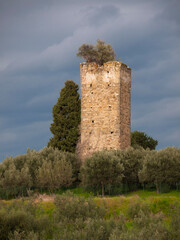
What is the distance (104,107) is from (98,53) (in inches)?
240

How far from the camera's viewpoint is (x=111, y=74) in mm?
38781

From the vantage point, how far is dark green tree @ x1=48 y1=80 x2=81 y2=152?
40.4 meters

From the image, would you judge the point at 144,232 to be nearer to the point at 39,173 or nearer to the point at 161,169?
the point at 161,169

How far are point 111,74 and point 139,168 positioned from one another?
9196 mm

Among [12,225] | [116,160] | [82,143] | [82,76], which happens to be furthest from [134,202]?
[82,76]

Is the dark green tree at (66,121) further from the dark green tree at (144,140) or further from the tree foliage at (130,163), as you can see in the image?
→ the dark green tree at (144,140)

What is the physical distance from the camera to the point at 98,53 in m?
41.2

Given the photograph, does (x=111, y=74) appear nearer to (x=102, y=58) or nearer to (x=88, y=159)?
(x=102, y=58)

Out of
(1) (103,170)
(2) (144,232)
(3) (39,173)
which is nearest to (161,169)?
(1) (103,170)

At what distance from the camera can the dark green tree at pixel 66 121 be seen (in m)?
40.4

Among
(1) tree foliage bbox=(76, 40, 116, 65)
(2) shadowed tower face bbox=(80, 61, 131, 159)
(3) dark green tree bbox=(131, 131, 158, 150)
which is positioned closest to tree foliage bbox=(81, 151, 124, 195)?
(2) shadowed tower face bbox=(80, 61, 131, 159)

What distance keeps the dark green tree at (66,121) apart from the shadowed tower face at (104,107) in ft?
3.65

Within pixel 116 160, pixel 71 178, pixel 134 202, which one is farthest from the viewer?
pixel 71 178

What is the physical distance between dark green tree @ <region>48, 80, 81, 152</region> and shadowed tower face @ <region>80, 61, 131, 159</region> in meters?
1.11
